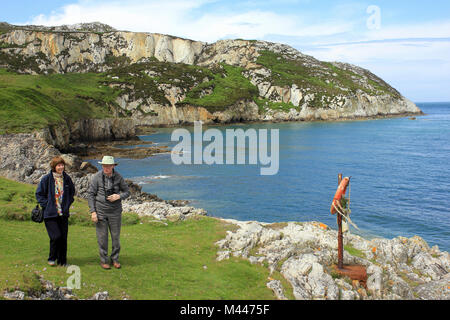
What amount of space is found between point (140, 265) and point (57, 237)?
264 cm

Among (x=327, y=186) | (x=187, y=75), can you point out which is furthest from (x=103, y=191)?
(x=187, y=75)

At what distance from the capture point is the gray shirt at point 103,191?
32.2 ft

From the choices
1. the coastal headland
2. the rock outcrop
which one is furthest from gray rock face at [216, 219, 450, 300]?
the rock outcrop

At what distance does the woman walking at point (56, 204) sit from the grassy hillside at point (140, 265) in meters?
0.52

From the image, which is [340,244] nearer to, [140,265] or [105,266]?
[140,265]

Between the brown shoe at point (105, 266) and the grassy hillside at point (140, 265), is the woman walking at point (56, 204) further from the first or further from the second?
the brown shoe at point (105, 266)

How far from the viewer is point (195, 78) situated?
5778 inches

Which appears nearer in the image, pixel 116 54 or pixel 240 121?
pixel 240 121

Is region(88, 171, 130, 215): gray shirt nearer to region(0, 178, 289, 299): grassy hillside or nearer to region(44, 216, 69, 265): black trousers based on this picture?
region(44, 216, 69, 265): black trousers

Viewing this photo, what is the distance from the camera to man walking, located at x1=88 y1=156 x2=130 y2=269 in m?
9.81

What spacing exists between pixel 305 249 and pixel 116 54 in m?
165
